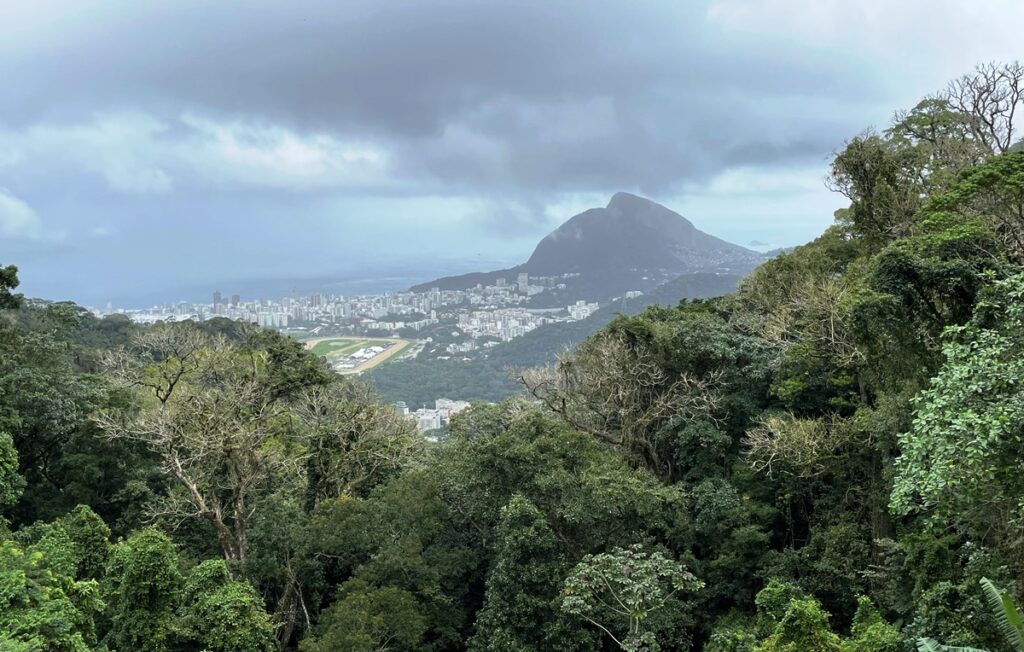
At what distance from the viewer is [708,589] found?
12.9m

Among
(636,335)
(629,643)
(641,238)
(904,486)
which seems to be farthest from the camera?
(641,238)

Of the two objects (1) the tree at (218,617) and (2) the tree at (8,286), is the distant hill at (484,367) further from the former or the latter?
(1) the tree at (218,617)

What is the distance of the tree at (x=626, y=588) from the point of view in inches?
407

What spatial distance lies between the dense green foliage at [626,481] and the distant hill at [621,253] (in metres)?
110

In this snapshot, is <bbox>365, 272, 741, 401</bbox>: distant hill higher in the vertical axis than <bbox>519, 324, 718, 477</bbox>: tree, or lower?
lower

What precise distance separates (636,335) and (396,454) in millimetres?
6896

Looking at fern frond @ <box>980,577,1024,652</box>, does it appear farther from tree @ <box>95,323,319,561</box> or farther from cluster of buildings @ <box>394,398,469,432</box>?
cluster of buildings @ <box>394,398,469,432</box>

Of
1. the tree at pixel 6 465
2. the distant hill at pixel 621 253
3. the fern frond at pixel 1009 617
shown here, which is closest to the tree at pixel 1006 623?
the fern frond at pixel 1009 617

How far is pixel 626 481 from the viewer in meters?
12.5

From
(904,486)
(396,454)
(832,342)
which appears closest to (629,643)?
(904,486)

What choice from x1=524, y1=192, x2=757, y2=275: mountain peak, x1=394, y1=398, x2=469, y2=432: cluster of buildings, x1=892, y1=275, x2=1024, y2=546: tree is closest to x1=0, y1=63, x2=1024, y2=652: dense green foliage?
x1=892, y1=275, x2=1024, y2=546: tree

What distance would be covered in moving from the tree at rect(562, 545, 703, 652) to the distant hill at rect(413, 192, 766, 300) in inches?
4532

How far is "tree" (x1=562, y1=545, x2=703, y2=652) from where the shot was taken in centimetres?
1034

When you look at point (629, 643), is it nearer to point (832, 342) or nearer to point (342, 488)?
point (832, 342)
